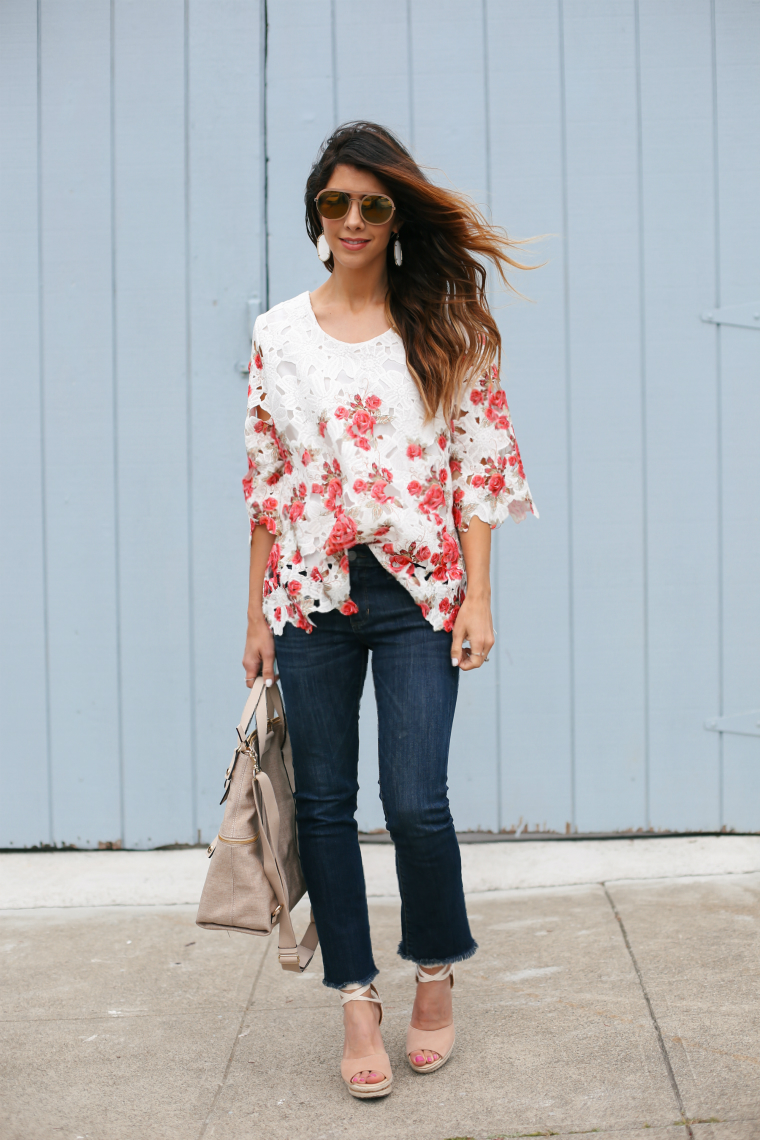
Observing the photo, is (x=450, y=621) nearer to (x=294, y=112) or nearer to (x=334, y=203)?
(x=334, y=203)

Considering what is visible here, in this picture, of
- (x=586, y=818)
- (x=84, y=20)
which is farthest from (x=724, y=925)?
(x=84, y=20)

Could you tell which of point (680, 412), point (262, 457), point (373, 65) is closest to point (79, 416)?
point (262, 457)

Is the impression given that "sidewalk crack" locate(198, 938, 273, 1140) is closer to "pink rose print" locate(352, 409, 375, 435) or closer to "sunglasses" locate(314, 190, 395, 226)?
"pink rose print" locate(352, 409, 375, 435)

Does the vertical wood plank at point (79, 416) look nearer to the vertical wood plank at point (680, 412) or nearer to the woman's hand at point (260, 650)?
the woman's hand at point (260, 650)

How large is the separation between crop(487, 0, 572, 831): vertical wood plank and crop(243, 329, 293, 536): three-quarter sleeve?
107 cm

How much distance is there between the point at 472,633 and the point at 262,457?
52 cm

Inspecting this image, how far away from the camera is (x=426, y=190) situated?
1865 millimetres

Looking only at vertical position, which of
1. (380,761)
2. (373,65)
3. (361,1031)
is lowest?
(361,1031)

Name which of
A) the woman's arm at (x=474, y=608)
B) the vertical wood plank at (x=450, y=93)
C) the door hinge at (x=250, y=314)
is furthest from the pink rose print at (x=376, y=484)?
the vertical wood plank at (x=450, y=93)

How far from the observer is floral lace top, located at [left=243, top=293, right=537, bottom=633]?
1.85m

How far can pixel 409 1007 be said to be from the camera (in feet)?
7.34

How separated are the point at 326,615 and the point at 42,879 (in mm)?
1522

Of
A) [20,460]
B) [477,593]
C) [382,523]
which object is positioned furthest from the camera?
[20,460]

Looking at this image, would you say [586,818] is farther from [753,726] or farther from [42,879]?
[42,879]
